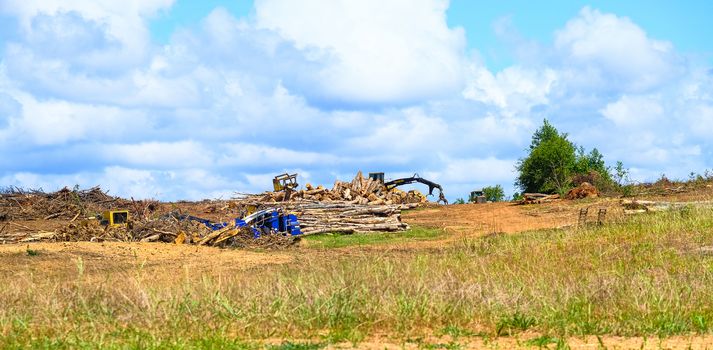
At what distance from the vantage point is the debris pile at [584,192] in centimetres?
3303

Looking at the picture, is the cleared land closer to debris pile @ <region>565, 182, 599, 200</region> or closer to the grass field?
the grass field

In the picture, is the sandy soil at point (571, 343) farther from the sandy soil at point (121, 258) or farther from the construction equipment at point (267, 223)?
the construction equipment at point (267, 223)

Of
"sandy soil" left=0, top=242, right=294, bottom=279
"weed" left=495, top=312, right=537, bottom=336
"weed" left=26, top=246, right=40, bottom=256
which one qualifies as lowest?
"weed" left=495, top=312, right=537, bottom=336

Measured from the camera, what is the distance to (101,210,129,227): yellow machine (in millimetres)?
23141

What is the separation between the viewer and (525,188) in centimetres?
4234

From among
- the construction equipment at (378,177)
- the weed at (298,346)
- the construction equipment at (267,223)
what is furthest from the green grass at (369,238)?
the weed at (298,346)

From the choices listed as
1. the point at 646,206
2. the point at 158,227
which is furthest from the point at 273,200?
the point at 646,206

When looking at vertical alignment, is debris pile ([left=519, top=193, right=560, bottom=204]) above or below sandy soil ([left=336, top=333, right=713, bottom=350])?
above

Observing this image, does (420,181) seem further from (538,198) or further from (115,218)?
(115,218)

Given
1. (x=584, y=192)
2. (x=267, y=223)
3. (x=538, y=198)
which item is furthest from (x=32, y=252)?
(x=538, y=198)

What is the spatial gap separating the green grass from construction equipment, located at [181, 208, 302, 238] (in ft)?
2.09

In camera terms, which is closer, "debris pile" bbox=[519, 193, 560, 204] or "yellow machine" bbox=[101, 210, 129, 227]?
"yellow machine" bbox=[101, 210, 129, 227]

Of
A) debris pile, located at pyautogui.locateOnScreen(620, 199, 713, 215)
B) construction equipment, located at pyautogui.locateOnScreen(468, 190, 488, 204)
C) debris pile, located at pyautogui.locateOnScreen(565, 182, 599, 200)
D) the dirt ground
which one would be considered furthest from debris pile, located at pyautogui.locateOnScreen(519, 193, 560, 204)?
debris pile, located at pyautogui.locateOnScreen(620, 199, 713, 215)

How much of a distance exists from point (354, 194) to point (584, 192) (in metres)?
9.18
